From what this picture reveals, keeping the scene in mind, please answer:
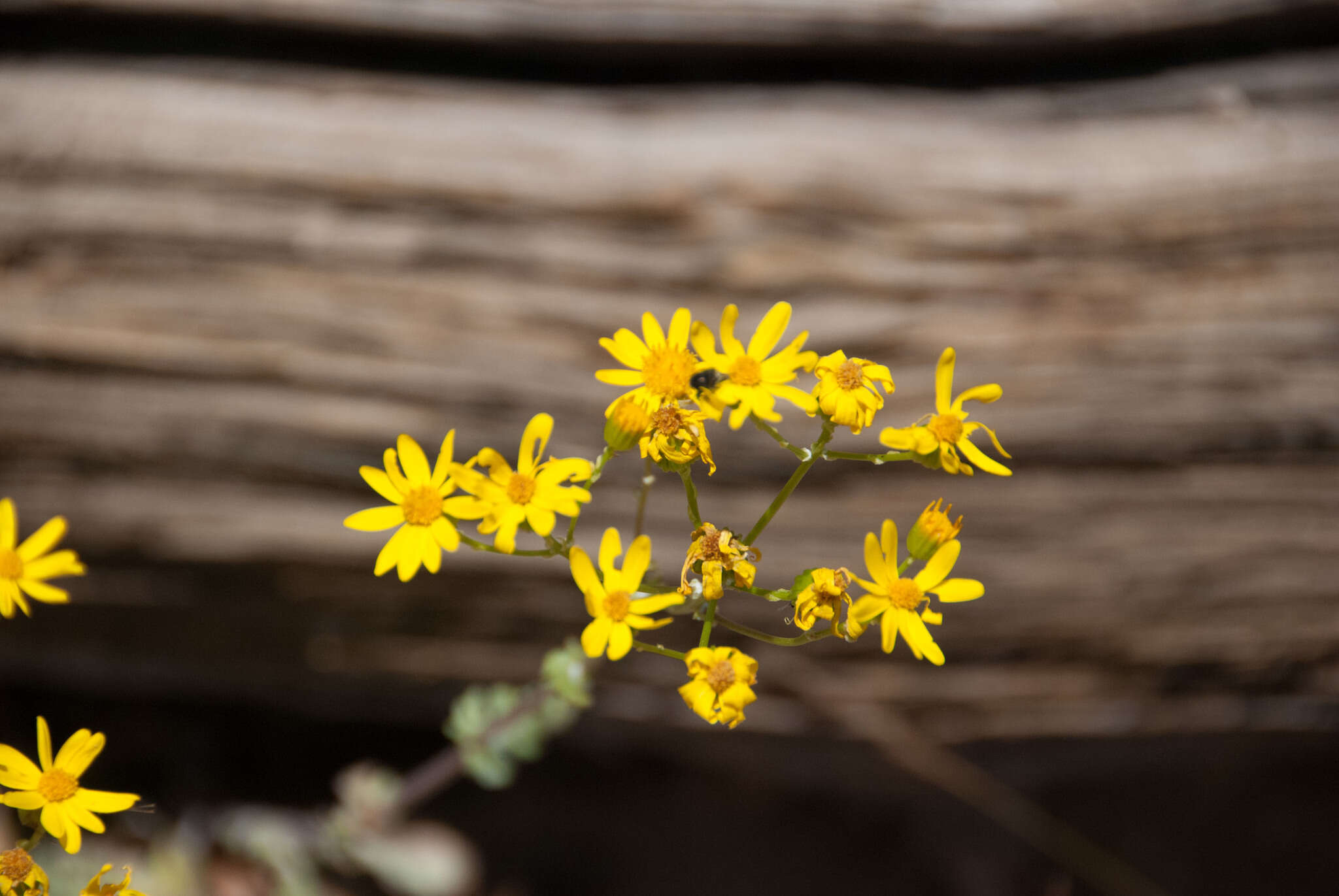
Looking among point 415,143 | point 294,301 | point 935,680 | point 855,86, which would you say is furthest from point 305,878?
point 855,86

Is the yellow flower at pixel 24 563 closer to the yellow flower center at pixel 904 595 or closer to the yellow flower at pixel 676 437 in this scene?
the yellow flower at pixel 676 437

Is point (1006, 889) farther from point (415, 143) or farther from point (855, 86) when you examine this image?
point (415, 143)

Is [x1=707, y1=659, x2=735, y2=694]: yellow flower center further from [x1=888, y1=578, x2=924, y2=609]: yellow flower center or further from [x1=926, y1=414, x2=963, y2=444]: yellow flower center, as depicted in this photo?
[x1=926, y1=414, x2=963, y2=444]: yellow flower center

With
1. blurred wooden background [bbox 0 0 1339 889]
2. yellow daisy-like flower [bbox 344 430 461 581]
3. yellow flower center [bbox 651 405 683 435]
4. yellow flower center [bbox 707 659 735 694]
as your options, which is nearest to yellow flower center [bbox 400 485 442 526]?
yellow daisy-like flower [bbox 344 430 461 581]

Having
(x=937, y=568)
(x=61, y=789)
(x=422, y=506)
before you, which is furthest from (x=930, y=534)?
(x=61, y=789)

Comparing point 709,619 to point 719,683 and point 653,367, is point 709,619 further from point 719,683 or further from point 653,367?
point 653,367
